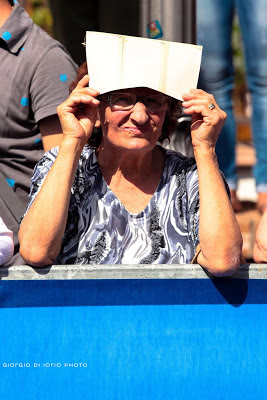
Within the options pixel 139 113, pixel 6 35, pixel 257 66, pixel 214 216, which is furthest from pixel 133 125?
pixel 257 66

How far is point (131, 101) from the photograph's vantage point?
2.52 metres

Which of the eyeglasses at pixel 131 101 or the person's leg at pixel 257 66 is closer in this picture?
the eyeglasses at pixel 131 101

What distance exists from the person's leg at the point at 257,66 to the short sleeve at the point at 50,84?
131 centimetres

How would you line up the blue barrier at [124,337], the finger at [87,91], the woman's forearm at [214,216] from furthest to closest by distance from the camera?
the finger at [87,91]
the woman's forearm at [214,216]
the blue barrier at [124,337]

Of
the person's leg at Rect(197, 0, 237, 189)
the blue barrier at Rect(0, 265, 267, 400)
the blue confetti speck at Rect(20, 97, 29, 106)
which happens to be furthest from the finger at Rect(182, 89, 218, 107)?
the person's leg at Rect(197, 0, 237, 189)

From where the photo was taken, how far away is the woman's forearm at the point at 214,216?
90.7 inches

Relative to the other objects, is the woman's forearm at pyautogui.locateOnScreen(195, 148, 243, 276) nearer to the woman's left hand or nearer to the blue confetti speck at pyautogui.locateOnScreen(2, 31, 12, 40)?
the woman's left hand

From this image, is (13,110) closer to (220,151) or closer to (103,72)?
(103,72)

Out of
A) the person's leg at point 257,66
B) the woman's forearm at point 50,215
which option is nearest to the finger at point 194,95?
the woman's forearm at point 50,215

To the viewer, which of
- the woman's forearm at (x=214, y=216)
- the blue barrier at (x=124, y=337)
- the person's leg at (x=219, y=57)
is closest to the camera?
the blue barrier at (x=124, y=337)

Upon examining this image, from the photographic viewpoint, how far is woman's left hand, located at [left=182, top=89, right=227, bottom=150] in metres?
2.40

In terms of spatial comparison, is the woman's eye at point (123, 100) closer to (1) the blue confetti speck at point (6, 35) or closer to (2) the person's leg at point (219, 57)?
(1) the blue confetti speck at point (6, 35)

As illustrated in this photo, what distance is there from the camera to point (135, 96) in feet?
8.23

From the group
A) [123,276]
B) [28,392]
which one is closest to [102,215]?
[123,276]
